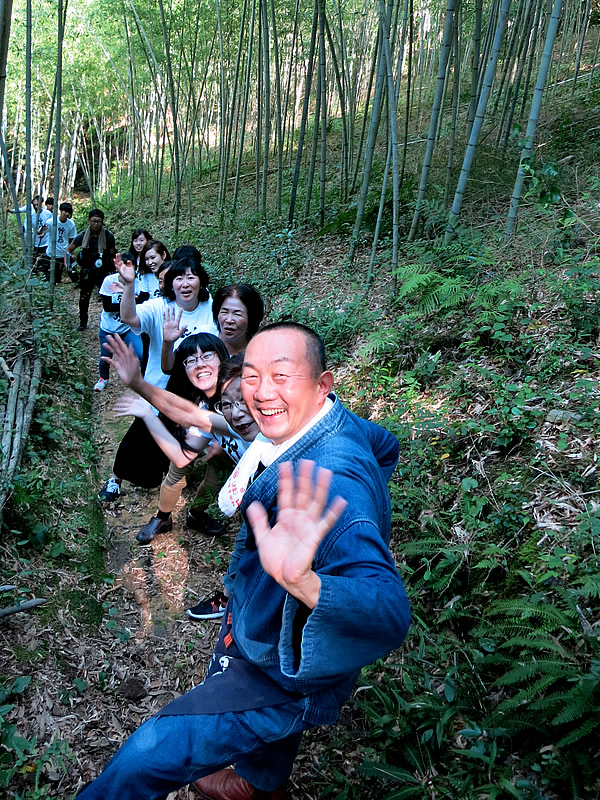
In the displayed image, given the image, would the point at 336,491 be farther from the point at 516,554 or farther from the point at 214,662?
the point at 516,554

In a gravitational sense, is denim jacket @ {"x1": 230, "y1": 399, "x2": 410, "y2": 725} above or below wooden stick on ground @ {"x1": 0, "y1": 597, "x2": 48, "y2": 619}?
above

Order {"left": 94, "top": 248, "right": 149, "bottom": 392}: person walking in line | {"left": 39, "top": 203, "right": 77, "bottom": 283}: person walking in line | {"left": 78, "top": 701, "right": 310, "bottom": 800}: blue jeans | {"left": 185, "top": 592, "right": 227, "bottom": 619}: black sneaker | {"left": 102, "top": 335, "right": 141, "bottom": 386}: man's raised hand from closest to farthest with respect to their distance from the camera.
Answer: {"left": 78, "top": 701, "right": 310, "bottom": 800}: blue jeans, {"left": 102, "top": 335, "right": 141, "bottom": 386}: man's raised hand, {"left": 185, "top": 592, "right": 227, "bottom": 619}: black sneaker, {"left": 94, "top": 248, "right": 149, "bottom": 392}: person walking in line, {"left": 39, "top": 203, "right": 77, "bottom": 283}: person walking in line

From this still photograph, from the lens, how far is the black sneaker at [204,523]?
3.46 metres

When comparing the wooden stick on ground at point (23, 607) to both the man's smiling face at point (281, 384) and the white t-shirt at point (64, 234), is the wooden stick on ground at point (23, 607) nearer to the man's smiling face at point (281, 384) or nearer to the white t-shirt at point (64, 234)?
the man's smiling face at point (281, 384)

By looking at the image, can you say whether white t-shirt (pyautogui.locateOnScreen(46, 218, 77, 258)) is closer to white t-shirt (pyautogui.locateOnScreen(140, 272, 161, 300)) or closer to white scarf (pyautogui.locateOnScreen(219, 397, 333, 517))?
white t-shirt (pyautogui.locateOnScreen(140, 272, 161, 300))

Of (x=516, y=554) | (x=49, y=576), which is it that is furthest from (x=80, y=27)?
(x=516, y=554)

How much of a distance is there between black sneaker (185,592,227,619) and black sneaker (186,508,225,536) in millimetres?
612

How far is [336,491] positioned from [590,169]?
601cm

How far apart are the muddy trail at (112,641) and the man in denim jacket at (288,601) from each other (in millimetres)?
802

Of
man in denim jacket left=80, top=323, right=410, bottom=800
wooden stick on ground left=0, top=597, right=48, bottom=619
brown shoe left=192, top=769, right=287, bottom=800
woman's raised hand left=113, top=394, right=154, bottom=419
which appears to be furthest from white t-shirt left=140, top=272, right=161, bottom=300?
brown shoe left=192, top=769, right=287, bottom=800

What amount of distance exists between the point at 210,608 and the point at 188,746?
1.58 metres

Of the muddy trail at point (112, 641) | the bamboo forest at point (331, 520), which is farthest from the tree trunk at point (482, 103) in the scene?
the muddy trail at point (112, 641)

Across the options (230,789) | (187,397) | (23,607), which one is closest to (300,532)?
(230,789)

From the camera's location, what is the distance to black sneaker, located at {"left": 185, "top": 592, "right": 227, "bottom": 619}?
281cm
